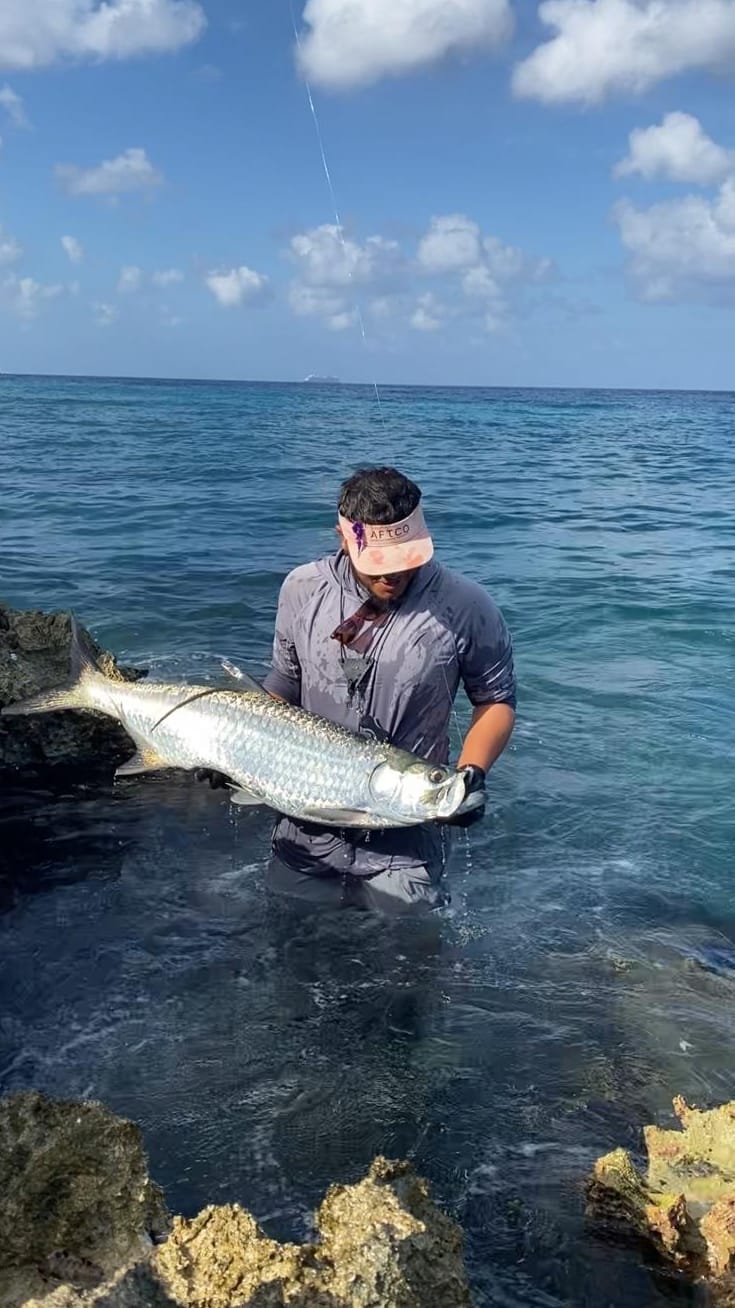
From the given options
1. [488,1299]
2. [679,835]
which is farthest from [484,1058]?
[679,835]

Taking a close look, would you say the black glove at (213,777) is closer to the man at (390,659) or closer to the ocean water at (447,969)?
the man at (390,659)

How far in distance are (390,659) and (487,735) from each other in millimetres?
546

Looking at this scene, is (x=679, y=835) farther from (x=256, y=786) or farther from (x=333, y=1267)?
(x=333, y=1267)

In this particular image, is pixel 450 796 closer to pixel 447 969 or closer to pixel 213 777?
pixel 213 777

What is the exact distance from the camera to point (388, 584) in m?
4.25

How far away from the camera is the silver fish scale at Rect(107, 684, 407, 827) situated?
4.13 m

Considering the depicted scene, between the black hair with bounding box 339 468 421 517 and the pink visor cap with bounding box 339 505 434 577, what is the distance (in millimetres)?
28

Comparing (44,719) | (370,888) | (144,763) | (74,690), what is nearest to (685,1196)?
(370,888)

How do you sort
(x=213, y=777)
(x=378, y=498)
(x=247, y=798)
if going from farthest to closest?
(x=213, y=777) < (x=247, y=798) < (x=378, y=498)

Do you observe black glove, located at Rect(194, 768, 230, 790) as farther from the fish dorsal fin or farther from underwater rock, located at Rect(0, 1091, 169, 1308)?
underwater rock, located at Rect(0, 1091, 169, 1308)

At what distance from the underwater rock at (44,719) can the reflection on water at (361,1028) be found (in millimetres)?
475

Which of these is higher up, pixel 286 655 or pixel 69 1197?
pixel 286 655

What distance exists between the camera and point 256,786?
439 cm

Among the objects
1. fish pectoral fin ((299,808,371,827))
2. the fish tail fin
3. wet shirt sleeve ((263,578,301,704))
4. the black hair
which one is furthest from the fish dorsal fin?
the black hair
